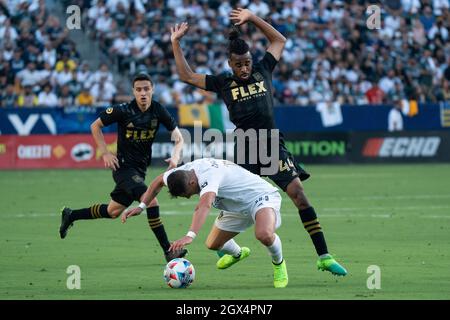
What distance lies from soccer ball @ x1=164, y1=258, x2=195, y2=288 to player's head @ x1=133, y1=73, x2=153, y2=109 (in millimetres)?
3462

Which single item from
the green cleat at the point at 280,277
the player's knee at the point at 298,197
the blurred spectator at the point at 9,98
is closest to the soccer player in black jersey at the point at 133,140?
the player's knee at the point at 298,197

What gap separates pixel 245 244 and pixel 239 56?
13.0 feet

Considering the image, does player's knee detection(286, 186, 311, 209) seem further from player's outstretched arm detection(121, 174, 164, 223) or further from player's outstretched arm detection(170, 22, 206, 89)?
player's outstretched arm detection(121, 174, 164, 223)

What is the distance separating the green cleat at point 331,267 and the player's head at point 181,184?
6.32 feet

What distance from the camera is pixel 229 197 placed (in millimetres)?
11812

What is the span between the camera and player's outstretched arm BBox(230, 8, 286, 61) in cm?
1286

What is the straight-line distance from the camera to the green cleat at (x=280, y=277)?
1157 centimetres

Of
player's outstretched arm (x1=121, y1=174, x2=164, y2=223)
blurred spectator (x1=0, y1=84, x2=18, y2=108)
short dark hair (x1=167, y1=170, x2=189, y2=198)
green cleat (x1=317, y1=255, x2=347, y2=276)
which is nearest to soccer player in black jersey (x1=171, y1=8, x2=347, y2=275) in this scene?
green cleat (x1=317, y1=255, x2=347, y2=276)

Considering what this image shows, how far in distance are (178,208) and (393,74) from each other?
55.4ft

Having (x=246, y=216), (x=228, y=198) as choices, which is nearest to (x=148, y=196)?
(x=228, y=198)

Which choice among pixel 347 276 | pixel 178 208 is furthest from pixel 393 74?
pixel 347 276

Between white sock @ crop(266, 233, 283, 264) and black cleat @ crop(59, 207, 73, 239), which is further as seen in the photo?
black cleat @ crop(59, 207, 73, 239)

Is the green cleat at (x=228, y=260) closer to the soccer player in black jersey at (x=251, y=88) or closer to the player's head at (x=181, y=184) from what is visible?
the soccer player in black jersey at (x=251, y=88)

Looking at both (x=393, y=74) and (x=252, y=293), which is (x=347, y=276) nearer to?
(x=252, y=293)
